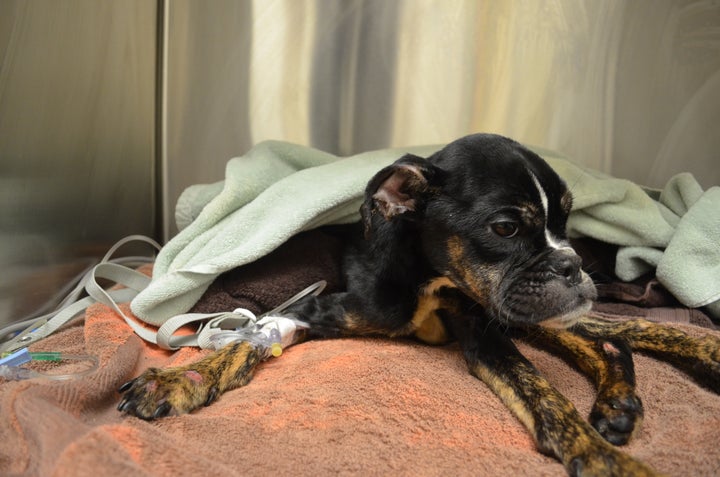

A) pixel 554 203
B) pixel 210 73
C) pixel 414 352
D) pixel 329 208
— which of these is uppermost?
pixel 210 73

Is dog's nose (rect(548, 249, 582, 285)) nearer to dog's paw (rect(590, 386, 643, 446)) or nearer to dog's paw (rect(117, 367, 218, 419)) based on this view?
dog's paw (rect(590, 386, 643, 446))

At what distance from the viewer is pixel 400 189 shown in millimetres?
2146

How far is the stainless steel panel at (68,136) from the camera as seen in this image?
233 cm

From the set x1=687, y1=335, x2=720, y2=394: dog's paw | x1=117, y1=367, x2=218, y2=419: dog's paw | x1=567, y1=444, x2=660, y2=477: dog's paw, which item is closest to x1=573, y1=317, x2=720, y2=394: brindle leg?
x1=687, y1=335, x2=720, y2=394: dog's paw

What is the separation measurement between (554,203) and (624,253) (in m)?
0.98

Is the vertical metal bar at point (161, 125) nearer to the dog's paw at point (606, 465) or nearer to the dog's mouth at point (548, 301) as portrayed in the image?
the dog's mouth at point (548, 301)

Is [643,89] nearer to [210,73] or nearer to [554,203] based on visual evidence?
[554,203]

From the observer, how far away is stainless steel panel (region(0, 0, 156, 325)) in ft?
7.64

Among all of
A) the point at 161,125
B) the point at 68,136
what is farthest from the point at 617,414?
the point at 161,125

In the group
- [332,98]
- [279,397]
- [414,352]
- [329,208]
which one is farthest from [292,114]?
[279,397]

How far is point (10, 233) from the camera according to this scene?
7.77 feet

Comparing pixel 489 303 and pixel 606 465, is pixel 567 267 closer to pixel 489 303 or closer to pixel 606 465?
pixel 489 303

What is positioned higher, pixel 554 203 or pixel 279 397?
pixel 554 203

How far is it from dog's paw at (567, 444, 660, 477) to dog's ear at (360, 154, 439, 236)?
979 mm
